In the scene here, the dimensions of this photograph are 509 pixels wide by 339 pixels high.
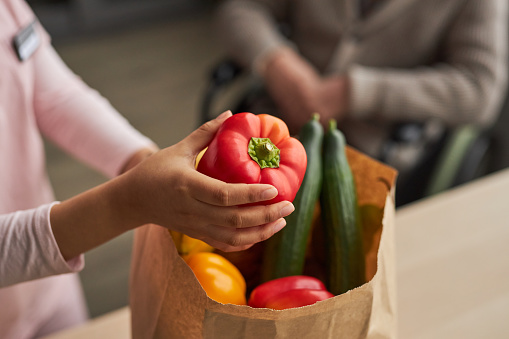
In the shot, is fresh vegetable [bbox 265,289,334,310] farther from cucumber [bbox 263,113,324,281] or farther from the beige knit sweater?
the beige knit sweater

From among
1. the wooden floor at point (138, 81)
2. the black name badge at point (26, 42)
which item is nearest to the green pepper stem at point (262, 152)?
the black name badge at point (26, 42)

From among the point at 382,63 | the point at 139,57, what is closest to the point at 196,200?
the point at 382,63

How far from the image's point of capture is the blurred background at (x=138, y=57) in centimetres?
255

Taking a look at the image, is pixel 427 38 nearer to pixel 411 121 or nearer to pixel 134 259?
pixel 411 121

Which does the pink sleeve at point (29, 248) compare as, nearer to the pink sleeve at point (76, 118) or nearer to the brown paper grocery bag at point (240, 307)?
the brown paper grocery bag at point (240, 307)

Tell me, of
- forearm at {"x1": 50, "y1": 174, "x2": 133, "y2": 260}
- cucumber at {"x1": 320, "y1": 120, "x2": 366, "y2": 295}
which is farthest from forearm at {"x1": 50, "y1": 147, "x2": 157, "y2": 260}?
cucumber at {"x1": 320, "y1": 120, "x2": 366, "y2": 295}

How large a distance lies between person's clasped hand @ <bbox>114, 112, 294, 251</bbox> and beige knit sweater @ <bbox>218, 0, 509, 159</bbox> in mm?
972

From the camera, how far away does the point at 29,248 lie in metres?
0.50

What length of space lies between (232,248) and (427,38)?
1.13 meters

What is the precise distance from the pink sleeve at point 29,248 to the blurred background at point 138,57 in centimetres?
169

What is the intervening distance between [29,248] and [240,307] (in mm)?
254

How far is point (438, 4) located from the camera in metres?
1.30

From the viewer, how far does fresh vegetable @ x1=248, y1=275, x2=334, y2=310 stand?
49cm

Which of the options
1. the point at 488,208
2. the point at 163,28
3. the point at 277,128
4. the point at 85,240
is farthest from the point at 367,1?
the point at 163,28
